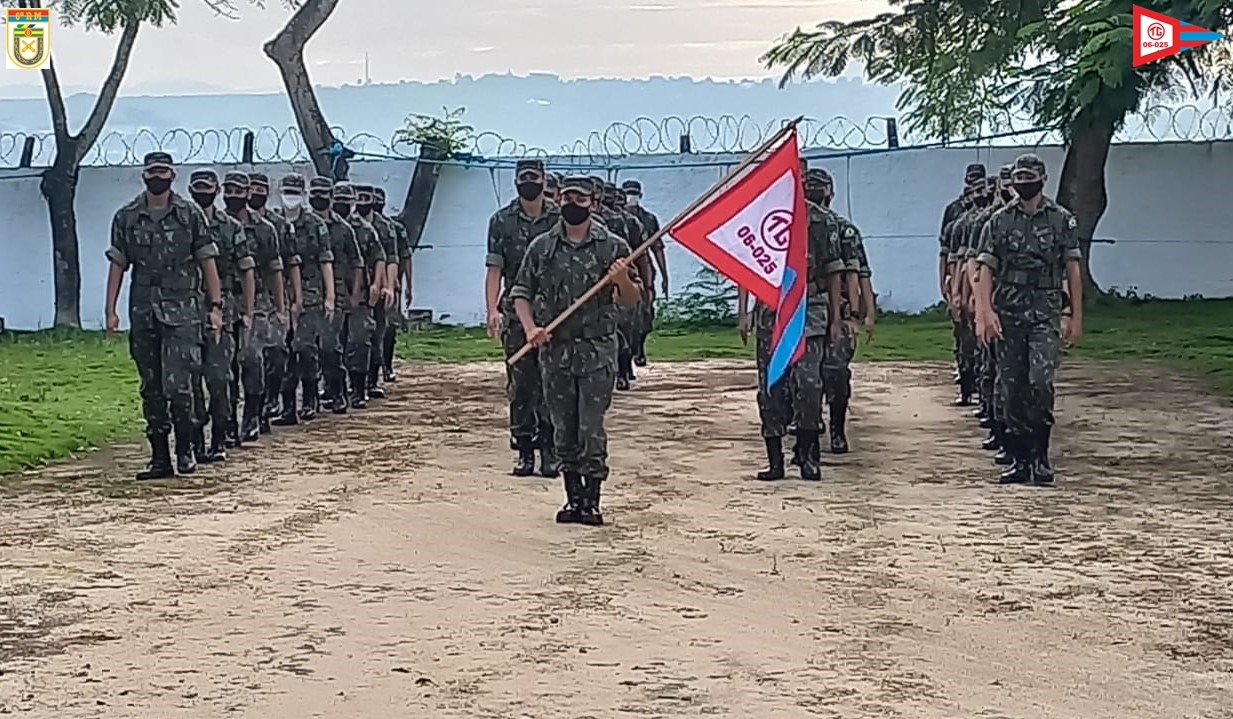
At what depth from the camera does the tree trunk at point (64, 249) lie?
22984 mm

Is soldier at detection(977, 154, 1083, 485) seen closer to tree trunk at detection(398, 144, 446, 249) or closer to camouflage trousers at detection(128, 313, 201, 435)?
camouflage trousers at detection(128, 313, 201, 435)

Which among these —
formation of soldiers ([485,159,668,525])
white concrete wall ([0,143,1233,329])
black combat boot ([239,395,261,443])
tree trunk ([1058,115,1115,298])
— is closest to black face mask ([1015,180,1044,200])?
formation of soldiers ([485,159,668,525])

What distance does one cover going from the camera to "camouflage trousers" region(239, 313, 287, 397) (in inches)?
466

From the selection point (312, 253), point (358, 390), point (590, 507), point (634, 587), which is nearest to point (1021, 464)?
point (590, 507)

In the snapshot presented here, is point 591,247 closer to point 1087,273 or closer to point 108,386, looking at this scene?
point 108,386

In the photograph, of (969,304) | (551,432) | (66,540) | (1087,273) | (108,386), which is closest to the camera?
(66,540)

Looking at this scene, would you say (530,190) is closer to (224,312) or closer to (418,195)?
(224,312)

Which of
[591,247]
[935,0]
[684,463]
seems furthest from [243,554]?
[935,0]

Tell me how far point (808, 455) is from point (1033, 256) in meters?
1.58

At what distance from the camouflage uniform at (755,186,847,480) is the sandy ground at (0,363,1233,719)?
0.76ft

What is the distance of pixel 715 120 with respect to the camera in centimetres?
2303

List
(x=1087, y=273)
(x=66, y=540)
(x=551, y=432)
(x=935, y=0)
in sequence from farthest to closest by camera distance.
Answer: (x=1087, y=273), (x=935, y=0), (x=551, y=432), (x=66, y=540)

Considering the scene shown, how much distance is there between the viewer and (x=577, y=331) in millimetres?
8586

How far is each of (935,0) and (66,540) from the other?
11.7 metres
